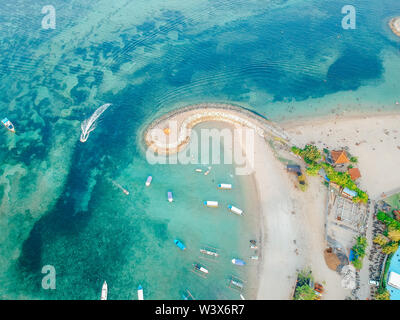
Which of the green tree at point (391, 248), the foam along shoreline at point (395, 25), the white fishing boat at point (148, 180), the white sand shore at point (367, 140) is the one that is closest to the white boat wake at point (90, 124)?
the white fishing boat at point (148, 180)

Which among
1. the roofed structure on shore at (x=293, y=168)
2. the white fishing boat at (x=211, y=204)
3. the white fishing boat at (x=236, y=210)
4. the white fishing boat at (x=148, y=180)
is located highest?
the roofed structure on shore at (x=293, y=168)

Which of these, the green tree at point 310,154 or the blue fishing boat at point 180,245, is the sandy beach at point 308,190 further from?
the blue fishing boat at point 180,245

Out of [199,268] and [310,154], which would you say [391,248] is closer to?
[310,154]

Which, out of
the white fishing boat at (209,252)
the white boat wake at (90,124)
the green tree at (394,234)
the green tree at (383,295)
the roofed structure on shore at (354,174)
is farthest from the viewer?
the white boat wake at (90,124)
